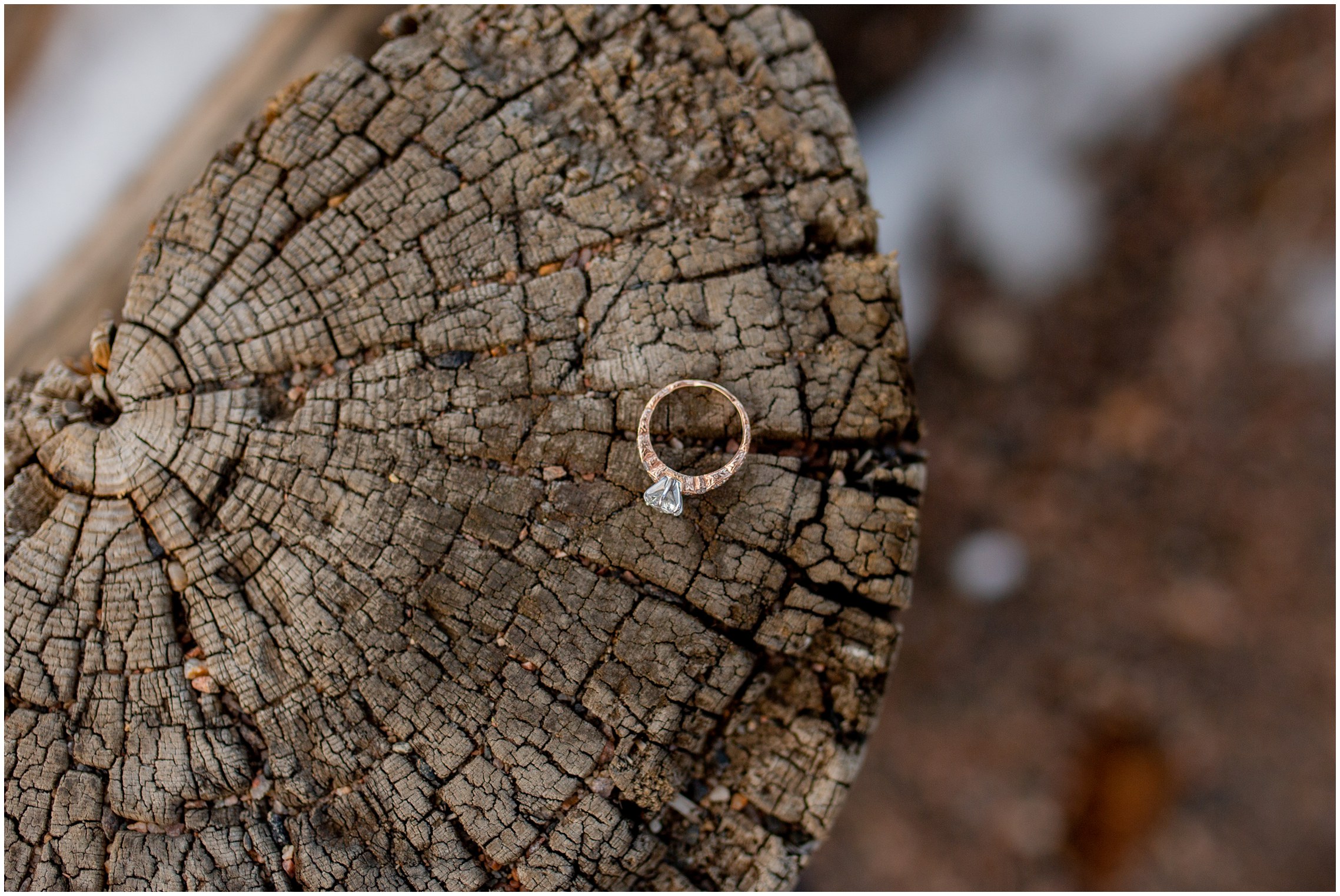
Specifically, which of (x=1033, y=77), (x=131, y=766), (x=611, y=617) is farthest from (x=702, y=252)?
(x=1033, y=77)

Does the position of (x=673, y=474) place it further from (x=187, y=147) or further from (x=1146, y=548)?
(x=1146, y=548)

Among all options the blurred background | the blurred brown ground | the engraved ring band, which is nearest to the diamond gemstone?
the engraved ring band

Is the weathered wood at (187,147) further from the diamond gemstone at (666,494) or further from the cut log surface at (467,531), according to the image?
the diamond gemstone at (666,494)

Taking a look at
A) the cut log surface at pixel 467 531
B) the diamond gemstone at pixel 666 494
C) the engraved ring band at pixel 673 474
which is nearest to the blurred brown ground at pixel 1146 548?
the cut log surface at pixel 467 531

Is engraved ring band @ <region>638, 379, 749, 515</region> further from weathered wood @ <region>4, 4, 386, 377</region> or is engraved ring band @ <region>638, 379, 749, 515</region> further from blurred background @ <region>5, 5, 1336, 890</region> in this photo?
weathered wood @ <region>4, 4, 386, 377</region>

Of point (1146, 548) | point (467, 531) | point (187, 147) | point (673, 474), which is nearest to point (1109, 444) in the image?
point (1146, 548)
